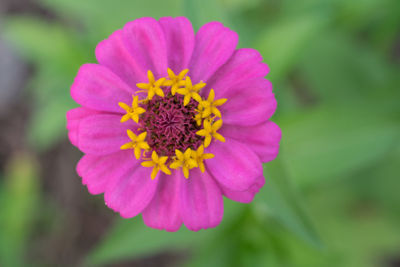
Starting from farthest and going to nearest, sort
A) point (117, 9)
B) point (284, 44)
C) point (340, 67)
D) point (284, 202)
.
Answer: point (340, 67) → point (117, 9) → point (284, 44) → point (284, 202)

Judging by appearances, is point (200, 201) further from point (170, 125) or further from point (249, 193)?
point (170, 125)

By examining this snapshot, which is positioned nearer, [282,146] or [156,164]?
[156,164]

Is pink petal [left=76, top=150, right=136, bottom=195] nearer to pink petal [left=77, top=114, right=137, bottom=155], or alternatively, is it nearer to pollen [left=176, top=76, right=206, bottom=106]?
pink petal [left=77, top=114, right=137, bottom=155]

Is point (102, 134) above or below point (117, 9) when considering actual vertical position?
above

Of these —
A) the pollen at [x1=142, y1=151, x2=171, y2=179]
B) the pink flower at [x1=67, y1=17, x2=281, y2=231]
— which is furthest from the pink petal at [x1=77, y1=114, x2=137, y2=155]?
the pollen at [x1=142, y1=151, x2=171, y2=179]

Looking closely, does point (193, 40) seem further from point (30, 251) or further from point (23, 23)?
point (30, 251)

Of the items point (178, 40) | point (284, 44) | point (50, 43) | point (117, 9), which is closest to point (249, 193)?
point (178, 40)

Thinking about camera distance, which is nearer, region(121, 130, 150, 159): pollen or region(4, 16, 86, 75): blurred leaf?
region(121, 130, 150, 159): pollen

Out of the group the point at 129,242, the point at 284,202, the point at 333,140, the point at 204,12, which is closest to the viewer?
the point at 284,202
